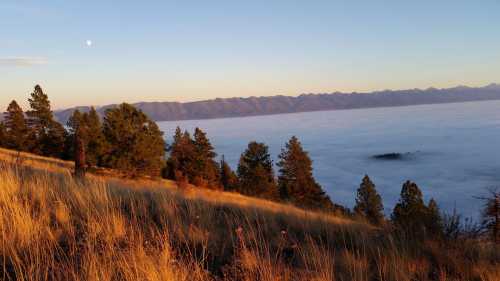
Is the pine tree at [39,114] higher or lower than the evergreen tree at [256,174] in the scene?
higher

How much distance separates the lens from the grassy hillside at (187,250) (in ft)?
8.60

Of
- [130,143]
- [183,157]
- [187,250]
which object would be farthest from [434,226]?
[183,157]

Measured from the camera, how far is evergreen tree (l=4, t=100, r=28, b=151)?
4725cm

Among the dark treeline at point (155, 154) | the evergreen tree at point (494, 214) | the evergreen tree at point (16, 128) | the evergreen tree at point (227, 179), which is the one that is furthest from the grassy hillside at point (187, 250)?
the evergreen tree at point (16, 128)

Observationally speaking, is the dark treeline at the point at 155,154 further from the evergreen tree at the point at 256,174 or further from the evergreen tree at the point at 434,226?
the evergreen tree at the point at 434,226

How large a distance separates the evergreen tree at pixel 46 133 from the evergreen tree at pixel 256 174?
27.2 metres

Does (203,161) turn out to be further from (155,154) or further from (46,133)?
(46,133)

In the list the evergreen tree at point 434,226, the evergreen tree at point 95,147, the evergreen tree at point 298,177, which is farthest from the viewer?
the evergreen tree at point 298,177

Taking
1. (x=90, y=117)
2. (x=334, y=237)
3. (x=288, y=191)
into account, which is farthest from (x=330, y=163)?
(x=334, y=237)

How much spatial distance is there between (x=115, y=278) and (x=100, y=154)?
3559 centimetres

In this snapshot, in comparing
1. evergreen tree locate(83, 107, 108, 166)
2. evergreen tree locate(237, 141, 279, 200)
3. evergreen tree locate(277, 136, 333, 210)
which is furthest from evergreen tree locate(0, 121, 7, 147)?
evergreen tree locate(277, 136, 333, 210)

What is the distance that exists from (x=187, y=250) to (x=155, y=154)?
35.7m

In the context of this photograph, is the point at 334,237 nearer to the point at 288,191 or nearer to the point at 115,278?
the point at 115,278

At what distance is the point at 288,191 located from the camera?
4578 centimetres
